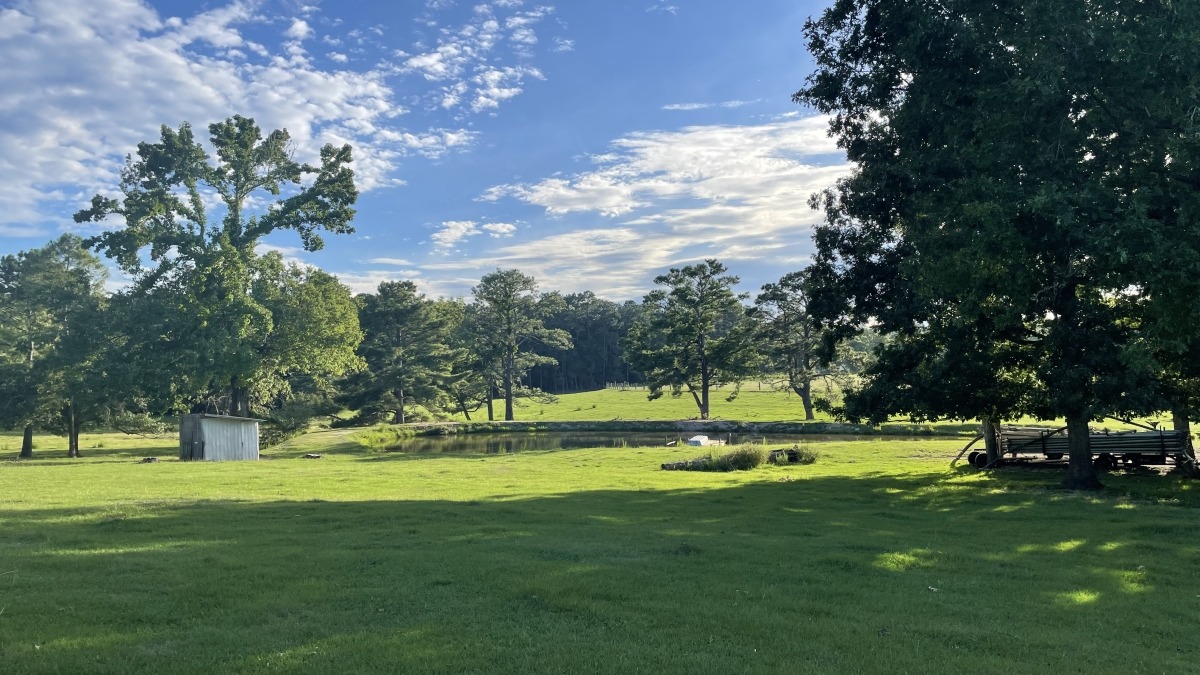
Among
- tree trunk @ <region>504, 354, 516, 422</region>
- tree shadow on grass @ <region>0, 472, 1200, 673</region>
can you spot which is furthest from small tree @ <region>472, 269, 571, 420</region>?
tree shadow on grass @ <region>0, 472, 1200, 673</region>

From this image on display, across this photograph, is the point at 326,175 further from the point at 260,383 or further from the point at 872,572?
the point at 872,572

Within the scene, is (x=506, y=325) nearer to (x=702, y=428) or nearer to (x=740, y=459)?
(x=702, y=428)

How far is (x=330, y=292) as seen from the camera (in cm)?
4819

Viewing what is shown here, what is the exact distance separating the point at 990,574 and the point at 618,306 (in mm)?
148001

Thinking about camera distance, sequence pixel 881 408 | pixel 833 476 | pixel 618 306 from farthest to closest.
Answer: pixel 618 306, pixel 833 476, pixel 881 408

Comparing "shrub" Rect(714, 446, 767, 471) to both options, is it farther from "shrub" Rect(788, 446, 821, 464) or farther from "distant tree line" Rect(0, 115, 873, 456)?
"distant tree line" Rect(0, 115, 873, 456)

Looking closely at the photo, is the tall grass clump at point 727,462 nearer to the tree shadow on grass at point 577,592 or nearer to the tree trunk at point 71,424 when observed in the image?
the tree shadow on grass at point 577,592

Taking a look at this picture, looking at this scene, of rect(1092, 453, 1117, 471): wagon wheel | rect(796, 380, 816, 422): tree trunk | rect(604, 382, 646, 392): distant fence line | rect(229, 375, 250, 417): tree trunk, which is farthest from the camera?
rect(604, 382, 646, 392): distant fence line

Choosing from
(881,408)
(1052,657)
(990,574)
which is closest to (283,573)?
(1052,657)

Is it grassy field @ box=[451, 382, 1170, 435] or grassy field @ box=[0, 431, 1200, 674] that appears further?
grassy field @ box=[451, 382, 1170, 435]

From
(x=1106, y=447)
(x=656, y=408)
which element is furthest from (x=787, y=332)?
(x=1106, y=447)

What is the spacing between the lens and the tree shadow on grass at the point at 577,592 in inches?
249

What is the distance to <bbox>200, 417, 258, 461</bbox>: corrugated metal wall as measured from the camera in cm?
3500

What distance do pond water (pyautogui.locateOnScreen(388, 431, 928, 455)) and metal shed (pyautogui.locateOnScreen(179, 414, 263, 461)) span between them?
11.3 metres
